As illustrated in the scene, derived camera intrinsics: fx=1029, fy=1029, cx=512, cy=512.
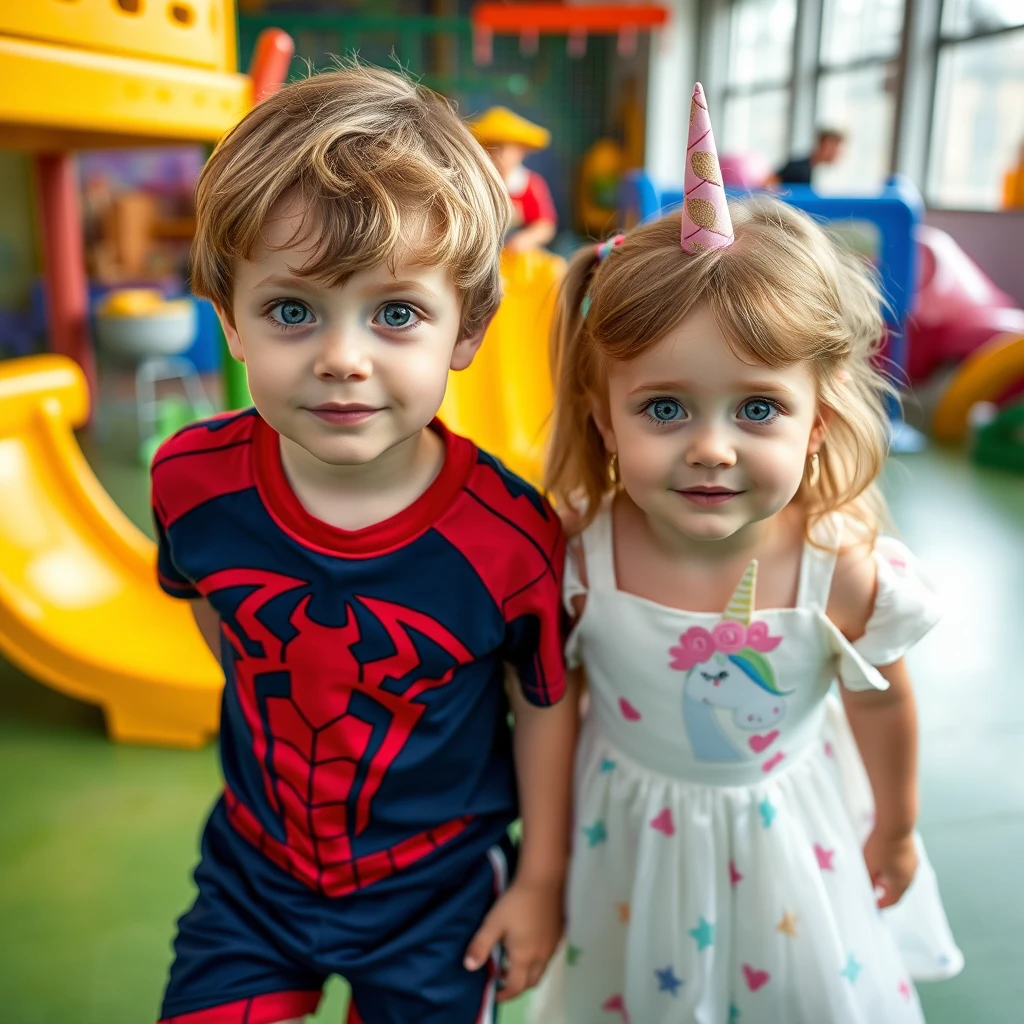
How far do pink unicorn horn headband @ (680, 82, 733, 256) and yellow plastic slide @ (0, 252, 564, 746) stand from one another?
798 millimetres

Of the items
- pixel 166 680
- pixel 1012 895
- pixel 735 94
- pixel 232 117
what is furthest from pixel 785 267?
pixel 735 94

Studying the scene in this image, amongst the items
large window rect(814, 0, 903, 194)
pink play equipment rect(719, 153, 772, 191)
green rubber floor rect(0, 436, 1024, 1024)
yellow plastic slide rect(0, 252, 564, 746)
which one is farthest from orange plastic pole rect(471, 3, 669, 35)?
green rubber floor rect(0, 436, 1024, 1024)

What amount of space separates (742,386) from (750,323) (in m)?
0.04

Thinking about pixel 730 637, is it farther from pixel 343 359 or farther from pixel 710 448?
pixel 343 359

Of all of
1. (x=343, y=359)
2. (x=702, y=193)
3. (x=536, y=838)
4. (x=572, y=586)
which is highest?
(x=702, y=193)

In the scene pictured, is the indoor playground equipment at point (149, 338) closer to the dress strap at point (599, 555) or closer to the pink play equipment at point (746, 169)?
the pink play equipment at point (746, 169)

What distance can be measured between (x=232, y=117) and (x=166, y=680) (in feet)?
2.96

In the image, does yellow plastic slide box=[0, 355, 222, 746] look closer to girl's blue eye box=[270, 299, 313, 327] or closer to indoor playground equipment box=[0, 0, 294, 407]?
indoor playground equipment box=[0, 0, 294, 407]

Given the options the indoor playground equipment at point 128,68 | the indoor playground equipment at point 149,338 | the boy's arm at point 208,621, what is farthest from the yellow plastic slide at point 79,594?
the indoor playground equipment at point 149,338

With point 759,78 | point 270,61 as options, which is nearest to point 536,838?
point 270,61

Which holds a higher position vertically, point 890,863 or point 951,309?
point 951,309

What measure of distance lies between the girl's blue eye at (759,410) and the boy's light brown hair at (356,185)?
0.21 m

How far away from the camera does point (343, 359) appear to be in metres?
0.66

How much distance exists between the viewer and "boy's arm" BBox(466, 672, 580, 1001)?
0.87 meters
